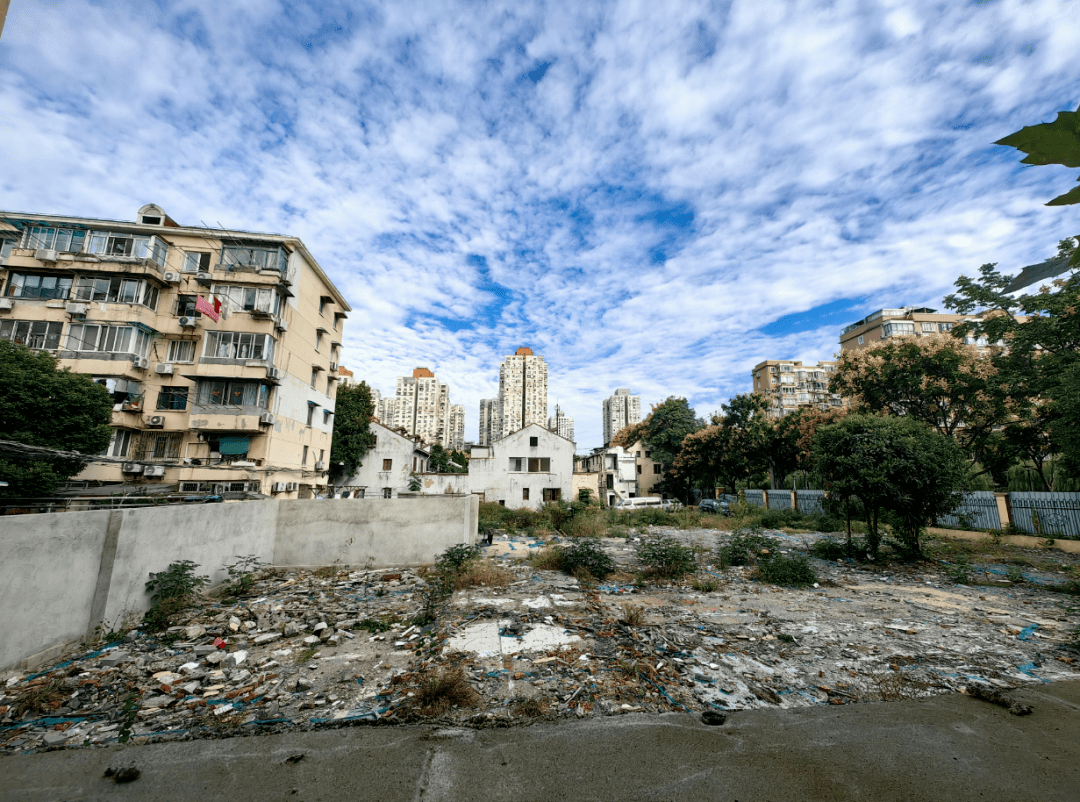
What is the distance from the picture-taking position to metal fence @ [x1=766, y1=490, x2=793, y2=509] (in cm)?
2527

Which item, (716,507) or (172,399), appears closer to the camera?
(172,399)

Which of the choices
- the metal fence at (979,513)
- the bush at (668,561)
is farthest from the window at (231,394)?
the metal fence at (979,513)

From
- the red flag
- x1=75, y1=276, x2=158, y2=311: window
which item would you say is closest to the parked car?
the red flag

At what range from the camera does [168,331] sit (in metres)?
19.5

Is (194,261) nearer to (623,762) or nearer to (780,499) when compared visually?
(623,762)

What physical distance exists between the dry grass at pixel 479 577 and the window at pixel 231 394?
14206mm

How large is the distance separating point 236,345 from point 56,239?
8.88 m

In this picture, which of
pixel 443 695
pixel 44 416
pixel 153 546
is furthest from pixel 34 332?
pixel 443 695

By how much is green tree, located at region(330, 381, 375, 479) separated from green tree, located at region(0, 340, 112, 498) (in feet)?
48.0

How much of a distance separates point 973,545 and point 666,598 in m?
12.1

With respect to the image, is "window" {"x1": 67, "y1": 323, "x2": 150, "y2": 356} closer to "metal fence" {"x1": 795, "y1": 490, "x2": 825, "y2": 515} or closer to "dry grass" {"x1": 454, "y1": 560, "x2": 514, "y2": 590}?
"dry grass" {"x1": 454, "y1": 560, "x2": 514, "y2": 590}

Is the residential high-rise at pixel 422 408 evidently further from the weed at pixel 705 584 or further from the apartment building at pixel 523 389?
the weed at pixel 705 584

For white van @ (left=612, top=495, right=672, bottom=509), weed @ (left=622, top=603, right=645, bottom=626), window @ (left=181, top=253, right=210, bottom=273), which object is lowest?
weed @ (left=622, top=603, right=645, bottom=626)

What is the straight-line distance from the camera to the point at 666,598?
826cm
